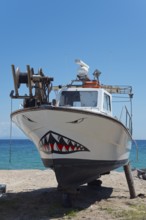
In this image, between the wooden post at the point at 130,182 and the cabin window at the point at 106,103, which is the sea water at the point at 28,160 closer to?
the wooden post at the point at 130,182

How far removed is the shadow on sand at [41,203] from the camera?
8.96 metres

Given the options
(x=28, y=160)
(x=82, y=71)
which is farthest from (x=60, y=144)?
(x=28, y=160)

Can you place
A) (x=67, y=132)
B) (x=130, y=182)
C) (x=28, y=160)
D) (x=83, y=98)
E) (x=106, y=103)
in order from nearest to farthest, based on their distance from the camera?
(x=67, y=132), (x=83, y=98), (x=106, y=103), (x=130, y=182), (x=28, y=160)

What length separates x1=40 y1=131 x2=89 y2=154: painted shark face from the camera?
9148 mm

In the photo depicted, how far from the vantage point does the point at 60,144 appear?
30.2ft

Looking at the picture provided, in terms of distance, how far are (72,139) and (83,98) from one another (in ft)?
6.14

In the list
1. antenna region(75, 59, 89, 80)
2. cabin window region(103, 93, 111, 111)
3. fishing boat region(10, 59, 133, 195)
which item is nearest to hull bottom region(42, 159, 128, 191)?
fishing boat region(10, 59, 133, 195)

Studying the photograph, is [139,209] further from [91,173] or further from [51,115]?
[51,115]

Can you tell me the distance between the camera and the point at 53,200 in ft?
34.4

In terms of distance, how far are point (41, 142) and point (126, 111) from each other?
11.3 ft

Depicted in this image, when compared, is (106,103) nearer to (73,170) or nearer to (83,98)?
(83,98)

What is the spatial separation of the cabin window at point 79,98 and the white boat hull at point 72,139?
1.21 m

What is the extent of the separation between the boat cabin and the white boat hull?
106 centimetres

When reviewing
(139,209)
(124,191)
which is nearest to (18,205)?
(139,209)
